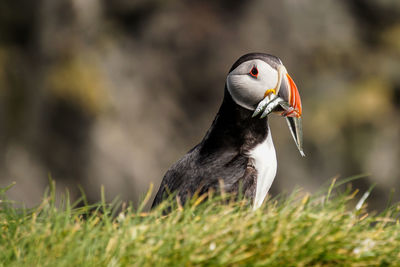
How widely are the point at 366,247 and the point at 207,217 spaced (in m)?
0.70

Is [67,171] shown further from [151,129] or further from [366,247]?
[366,247]

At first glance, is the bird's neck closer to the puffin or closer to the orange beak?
the puffin

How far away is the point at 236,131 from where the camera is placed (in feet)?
12.7

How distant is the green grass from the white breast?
1104 mm

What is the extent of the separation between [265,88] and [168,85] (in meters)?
8.75

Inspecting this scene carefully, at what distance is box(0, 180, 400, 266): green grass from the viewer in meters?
2.31

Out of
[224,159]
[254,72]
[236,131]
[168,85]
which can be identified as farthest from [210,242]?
[168,85]

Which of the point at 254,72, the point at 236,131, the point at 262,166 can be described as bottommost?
the point at 262,166

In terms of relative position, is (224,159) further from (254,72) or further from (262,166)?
(254,72)

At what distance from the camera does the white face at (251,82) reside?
379cm

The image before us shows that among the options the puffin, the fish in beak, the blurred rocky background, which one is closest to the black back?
the puffin

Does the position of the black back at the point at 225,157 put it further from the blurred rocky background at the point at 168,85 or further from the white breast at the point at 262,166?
the blurred rocky background at the point at 168,85

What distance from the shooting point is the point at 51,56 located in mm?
12109

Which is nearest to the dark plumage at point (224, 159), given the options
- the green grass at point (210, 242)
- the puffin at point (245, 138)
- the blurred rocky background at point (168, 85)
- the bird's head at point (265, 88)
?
the puffin at point (245, 138)
